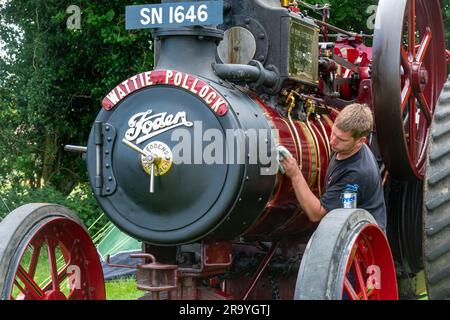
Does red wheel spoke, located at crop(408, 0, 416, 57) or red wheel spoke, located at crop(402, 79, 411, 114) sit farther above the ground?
red wheel spoke, located at crop(408, 0, 416, 57)

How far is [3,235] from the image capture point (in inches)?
129

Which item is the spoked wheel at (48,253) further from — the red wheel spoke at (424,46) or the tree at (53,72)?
the tree at (53,72)

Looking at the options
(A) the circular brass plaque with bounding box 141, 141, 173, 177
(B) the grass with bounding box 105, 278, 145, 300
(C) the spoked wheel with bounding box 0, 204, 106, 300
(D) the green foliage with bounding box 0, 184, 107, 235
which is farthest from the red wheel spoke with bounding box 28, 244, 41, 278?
(D) the green foliage with bounding box 0, 184, 107, 235

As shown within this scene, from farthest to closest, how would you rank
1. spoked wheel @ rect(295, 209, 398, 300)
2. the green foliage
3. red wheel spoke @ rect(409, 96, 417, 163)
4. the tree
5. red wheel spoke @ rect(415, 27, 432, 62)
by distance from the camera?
the tree < the green foliage < red wheel spoke @ rect(415, 27, 432, 62) < red wheel spoke @ rect(409, 96, 417, 163) < spoked wheel @ rect(295, 209, 398, 300)

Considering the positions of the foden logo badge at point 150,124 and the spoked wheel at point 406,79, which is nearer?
the foden logo badge at point 150,124

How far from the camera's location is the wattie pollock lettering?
11.4 ft

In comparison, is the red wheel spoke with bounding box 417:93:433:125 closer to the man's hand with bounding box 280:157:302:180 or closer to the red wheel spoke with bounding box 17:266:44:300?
the man's hand with bounding box 280:157:302:180

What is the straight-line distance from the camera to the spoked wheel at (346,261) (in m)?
2.92

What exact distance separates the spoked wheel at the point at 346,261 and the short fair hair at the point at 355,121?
49 centimetres

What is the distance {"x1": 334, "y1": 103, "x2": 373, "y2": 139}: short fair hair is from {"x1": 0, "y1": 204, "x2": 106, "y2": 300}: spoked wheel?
1217mm

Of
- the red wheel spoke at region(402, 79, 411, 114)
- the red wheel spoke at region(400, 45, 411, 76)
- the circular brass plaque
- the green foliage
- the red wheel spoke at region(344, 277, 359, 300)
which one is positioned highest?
the red wheel spoke at region(400, 45, 411, 76)

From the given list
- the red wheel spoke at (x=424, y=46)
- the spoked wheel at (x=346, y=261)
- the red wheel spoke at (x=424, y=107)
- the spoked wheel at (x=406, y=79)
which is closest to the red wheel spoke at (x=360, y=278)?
the spoked wheel at (x=346, y=261)

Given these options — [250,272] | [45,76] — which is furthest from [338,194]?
[45,76]
